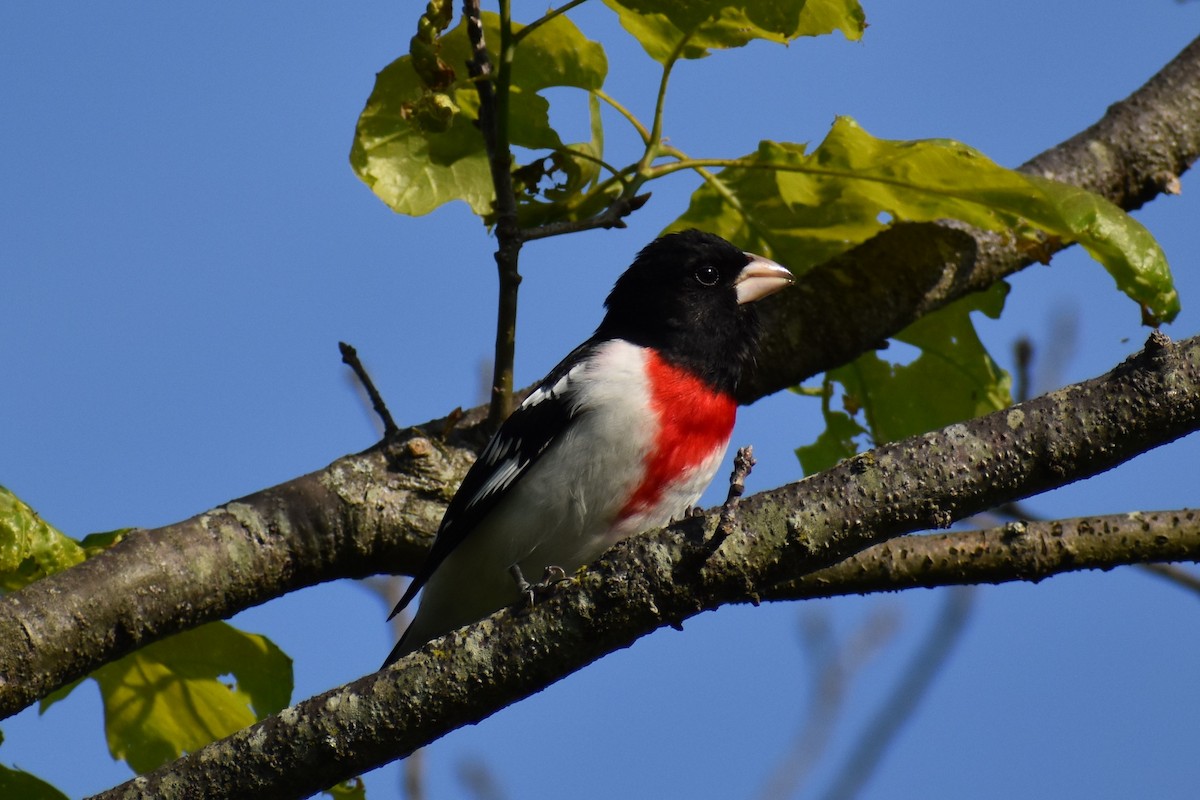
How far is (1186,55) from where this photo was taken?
5.68 m

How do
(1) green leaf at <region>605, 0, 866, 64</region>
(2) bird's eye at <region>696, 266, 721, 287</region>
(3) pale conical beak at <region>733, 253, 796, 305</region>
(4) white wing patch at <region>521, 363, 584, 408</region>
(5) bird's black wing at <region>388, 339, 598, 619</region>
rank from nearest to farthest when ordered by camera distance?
1. (1) green leaf at <region>605, 0, 866, 64</region>
2. (5) bird's black wing at <region>388, 339, 598, 619</region>
3. (4) white wing patch at <region>521, 363, 584, 408</region>
4. (3) pale conical beak at <region>733, 253, 796, 305</region>
5. (2) bird's eye at <region>696, 266, 721, 287</region>

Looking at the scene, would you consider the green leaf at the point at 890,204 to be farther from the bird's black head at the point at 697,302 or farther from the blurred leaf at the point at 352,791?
the blurred leaf at the point at 352,791

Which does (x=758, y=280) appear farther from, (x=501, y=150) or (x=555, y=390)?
(x=501, y=150)

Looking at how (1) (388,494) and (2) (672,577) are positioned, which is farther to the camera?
(1) (388,494)

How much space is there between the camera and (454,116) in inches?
168

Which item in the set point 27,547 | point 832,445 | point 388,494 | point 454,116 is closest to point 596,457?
point 388,494

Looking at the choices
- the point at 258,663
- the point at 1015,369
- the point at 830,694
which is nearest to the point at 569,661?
the point at 258,663

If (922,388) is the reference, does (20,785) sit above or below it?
below

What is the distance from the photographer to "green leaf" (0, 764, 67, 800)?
3.18 meters

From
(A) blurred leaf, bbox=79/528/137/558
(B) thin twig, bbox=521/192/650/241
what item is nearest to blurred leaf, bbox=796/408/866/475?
(B) thin twig, bbox=521/192/650/241

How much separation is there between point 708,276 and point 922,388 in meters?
1.01

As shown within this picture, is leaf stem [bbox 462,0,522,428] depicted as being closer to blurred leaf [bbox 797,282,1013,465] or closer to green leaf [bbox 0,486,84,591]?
green leaf [bbox 0,486,84,591]

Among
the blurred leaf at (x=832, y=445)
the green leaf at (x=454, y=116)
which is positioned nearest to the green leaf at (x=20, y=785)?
the green leaf at (x=454, y=116)

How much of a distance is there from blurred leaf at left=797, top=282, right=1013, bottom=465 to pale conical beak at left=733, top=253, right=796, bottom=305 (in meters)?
0.41
